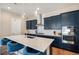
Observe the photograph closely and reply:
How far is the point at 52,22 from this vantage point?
196 cm

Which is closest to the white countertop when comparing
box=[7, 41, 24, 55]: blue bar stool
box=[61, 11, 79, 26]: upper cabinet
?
box=[7, 41, 24, 55]: blue bar stool

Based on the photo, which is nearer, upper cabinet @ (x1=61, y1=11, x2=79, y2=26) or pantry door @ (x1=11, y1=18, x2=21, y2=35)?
upper cabinet @ (x1=61, y1=11, x2=79, y2=26)

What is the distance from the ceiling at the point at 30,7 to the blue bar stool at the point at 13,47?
540 millimetres

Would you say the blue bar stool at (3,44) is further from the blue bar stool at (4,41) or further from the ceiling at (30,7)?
the ceiling at (30,7)

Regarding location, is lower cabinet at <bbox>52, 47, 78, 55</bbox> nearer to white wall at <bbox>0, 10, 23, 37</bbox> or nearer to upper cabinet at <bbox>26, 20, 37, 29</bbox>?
upper cabinet at <bbox>26, 20, 37, 29</bbox>

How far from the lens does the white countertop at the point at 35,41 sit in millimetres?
1924

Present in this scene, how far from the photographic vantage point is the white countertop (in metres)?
1.92

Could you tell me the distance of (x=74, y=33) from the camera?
1911 mm

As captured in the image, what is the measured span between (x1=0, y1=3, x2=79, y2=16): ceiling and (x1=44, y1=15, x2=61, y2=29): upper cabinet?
5.3 inches

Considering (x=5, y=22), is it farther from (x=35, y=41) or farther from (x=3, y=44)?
(x=35, y=41)

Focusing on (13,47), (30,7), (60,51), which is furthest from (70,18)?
(13,47)

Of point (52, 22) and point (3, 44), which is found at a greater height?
point (52, 22)

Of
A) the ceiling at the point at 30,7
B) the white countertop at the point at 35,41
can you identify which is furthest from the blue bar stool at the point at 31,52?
the ceiling at the point at 30,7

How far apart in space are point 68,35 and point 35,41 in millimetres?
571
